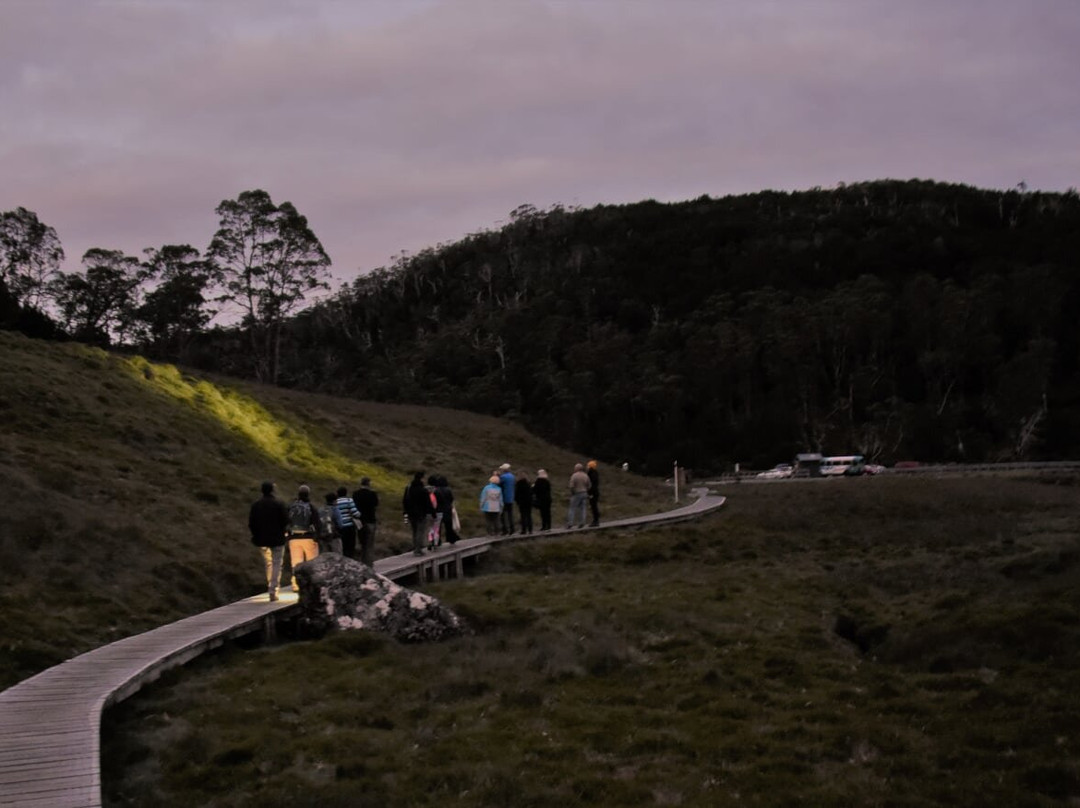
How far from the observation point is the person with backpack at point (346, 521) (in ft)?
66.4

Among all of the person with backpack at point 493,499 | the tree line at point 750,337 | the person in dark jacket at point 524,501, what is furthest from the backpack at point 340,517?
the tree line at point 750,337

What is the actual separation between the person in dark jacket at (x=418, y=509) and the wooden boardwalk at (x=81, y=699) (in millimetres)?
5519

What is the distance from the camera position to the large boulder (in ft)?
52.1

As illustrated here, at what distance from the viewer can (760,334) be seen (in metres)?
102

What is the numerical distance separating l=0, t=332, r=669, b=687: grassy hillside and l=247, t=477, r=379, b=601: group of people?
85.3 inches

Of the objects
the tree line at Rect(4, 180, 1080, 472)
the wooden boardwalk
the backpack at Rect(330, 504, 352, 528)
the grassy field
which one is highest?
the tree line at Rect(4, 180, 1080, 472)

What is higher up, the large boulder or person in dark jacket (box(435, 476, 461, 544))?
person in dark jacket (box(435, 476, 461, 544))

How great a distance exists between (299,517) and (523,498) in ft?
35.4

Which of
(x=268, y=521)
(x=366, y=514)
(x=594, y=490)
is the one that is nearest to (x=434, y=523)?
(x=366, y=514)

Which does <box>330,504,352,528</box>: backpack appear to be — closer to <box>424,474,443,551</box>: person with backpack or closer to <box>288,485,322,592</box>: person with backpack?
<box>288,485,322,592</box>: person with backpack

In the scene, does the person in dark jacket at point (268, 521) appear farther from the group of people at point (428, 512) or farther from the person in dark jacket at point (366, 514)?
the group of people at point (428, 512)

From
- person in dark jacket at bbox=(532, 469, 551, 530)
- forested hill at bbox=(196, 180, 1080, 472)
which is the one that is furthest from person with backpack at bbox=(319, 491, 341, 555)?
forested hill at bbox=(196, 180, 1080, 472)

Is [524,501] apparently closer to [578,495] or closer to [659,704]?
[578,495]

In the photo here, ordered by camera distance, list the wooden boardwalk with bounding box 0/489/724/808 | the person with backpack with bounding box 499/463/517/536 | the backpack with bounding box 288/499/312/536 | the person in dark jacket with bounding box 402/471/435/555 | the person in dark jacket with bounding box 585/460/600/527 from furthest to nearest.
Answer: the person in dark jacket with bounding box 585/460/600/527 < the person with backpack with bounding box 499/463/517/536 < the person in dark jacket with bounding box 402/471/435/555 < the backpack with bounding box 288/499/312/536 < the wooden boardwalk with bounding box 0/489/724/808
